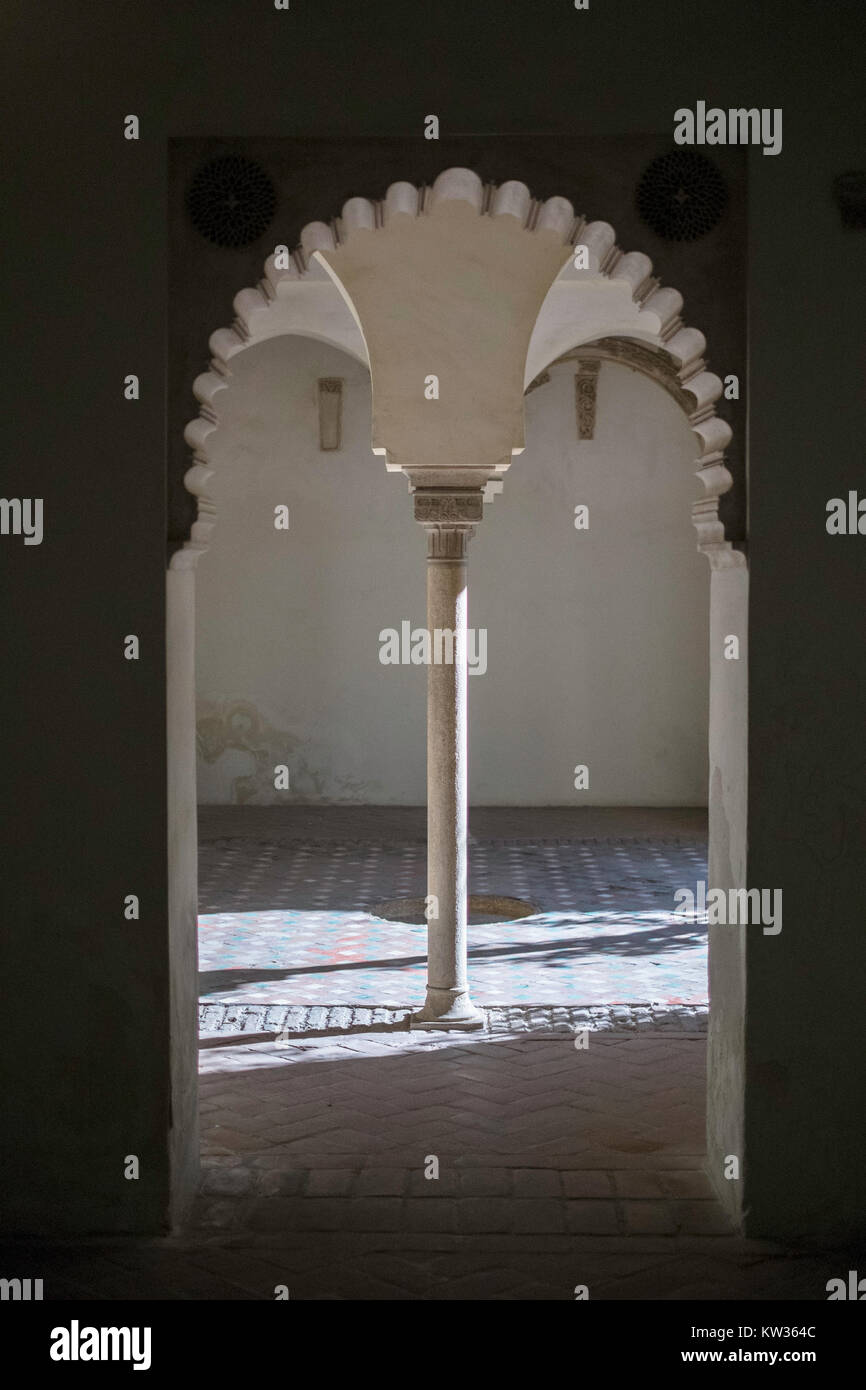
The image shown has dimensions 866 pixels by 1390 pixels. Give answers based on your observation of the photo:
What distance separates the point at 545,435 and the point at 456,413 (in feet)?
27.1

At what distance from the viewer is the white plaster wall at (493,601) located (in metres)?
15.6

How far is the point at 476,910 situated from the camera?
10.6 metres

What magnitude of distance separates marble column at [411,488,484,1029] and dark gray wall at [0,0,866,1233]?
295 centimetres

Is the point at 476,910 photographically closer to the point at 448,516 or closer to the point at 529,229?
the point at 448,516

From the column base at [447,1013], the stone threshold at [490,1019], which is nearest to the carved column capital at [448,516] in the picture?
the column base at [447,1013]

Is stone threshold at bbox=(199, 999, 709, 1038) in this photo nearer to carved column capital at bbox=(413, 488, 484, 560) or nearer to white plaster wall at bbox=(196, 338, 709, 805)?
carved column capital at bbox=(413, 488, 484, 560)

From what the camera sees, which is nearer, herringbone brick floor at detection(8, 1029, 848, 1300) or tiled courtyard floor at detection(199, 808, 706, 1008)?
herringbone brick floor at detection(8, 1029, 848, 1300)

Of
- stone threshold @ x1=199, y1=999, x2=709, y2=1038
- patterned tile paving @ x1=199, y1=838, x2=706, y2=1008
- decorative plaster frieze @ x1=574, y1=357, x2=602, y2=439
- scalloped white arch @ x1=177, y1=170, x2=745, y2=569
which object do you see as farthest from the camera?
decorative plaster frieze @ x1=574, y1=357, x2=602, y2=439

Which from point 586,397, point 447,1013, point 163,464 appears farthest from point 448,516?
point 586,397

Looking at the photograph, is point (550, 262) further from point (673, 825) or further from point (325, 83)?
point (673, 825)

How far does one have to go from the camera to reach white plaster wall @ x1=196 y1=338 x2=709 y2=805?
1555 centimetres

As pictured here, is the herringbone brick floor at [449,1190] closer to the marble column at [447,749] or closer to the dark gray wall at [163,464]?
the dark gray wall at [163,464]

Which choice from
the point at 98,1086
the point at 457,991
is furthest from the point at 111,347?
the point at 457,991

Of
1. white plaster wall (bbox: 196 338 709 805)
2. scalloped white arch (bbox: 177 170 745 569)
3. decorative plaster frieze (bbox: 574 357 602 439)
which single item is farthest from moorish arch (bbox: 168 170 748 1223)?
white plaster wall (bbox: 196 338 709 805)
